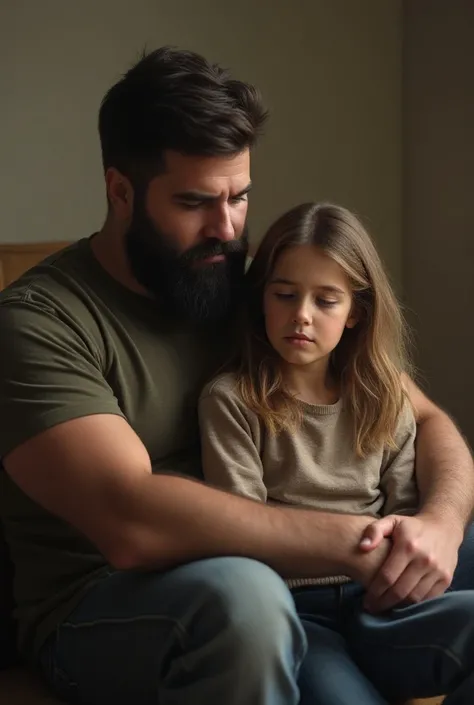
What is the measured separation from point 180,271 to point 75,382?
11.2 inches

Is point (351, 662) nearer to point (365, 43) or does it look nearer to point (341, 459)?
point (341, 459)

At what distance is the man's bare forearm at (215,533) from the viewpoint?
1.22 m

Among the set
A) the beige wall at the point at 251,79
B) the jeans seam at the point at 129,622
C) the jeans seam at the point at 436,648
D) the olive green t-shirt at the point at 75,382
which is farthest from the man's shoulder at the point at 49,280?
the beige wall at the point at 251,79

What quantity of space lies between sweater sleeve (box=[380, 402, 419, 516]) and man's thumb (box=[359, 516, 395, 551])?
176 millimetres

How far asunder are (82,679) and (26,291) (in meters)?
0.52

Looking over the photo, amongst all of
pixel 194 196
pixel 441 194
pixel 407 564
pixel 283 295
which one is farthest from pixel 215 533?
pixel 441 194

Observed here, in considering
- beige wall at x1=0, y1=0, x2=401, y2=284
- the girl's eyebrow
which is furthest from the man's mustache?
beige wall at x1=0, y1=0, x2=401, y2=284

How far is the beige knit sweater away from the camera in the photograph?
1.39 metres

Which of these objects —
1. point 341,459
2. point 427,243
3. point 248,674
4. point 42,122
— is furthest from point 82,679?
point 427,243

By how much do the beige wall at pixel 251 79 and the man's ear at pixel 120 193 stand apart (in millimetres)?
740

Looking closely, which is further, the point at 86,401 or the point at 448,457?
the point at 448,457

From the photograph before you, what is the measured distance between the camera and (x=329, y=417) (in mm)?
1484

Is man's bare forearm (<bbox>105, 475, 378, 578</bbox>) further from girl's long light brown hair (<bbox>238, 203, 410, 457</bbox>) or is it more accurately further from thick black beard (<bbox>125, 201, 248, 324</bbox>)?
thick black beard (<bbox>125, 201, 248, 324</bbox>)

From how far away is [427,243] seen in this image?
2.53 meters
